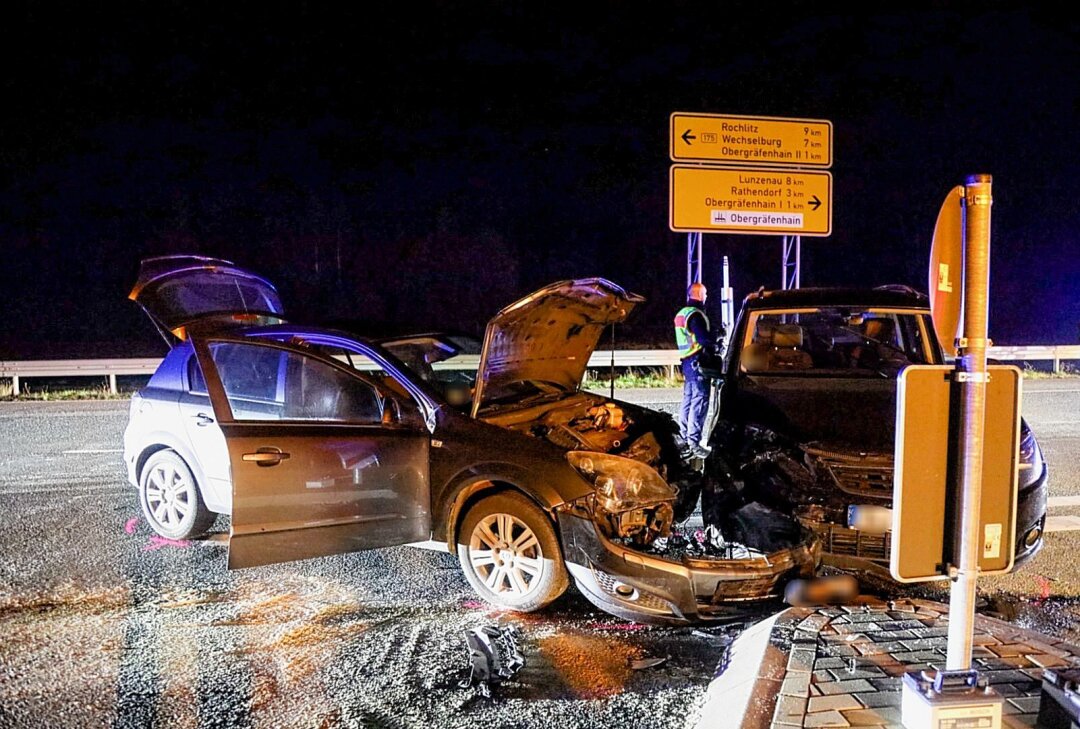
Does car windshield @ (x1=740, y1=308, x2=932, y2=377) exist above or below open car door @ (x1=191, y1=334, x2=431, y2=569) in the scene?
above

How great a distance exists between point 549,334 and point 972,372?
358cm

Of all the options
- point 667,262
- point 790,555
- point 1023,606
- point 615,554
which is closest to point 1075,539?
point 1023,606

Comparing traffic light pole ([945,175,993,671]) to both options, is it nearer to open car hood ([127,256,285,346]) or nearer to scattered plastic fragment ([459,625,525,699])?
scattered plastic fragment ([459,625,525,699])

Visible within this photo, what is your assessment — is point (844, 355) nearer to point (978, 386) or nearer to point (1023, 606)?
point (1023, 606)

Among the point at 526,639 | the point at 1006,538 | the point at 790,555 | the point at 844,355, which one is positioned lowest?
the point at 526,639

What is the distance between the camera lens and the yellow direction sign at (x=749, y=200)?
1384cm

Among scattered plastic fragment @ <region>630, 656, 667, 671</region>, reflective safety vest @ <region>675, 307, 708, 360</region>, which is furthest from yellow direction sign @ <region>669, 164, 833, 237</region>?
scattered plastic fragment @ <region>630, 656, 667, 671</region>

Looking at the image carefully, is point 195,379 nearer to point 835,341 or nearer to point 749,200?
point 835,341

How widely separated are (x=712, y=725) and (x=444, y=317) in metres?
32.7

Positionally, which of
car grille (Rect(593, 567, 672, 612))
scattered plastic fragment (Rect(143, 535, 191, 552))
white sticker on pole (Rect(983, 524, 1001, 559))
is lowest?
scattered plastic fragment (Rect(143, 535, 191, 552))

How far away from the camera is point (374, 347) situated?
17.0ft

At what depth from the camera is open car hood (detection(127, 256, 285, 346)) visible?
582 cm

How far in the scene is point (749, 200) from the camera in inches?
554

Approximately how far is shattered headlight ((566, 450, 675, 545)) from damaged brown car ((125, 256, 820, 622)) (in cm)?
1
